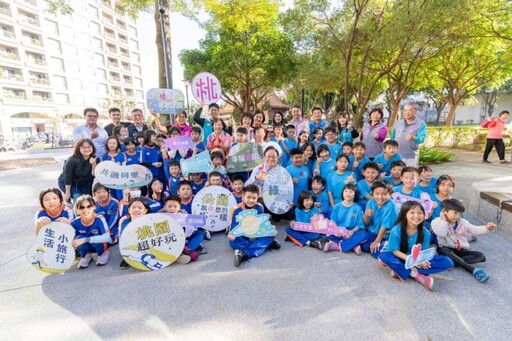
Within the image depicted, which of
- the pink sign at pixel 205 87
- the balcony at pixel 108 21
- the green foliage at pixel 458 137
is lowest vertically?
the green foliage at pixel 458 137

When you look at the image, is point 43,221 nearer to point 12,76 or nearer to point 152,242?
point 152,242

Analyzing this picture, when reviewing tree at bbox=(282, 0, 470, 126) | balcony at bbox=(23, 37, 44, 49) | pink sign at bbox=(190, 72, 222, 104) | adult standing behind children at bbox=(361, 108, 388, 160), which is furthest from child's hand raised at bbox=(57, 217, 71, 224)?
balcony at bbox=(23, 37, 44, 49)

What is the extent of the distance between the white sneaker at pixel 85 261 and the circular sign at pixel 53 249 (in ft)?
0.85

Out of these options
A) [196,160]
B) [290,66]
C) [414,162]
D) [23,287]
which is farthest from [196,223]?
[290,66]

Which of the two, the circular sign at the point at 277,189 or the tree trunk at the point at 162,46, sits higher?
the tree trunk at the point at 162,46

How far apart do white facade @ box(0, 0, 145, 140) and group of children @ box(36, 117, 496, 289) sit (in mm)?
28830

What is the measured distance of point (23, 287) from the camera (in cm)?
285

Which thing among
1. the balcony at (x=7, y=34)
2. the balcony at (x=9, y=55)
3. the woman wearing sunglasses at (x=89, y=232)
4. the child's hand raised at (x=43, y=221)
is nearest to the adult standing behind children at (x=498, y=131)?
the woman wearing sunglasses at (x=89, y=232)

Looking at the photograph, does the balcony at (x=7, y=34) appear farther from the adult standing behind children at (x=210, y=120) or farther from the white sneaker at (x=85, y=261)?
the white sneaker at (x=85, y=261)

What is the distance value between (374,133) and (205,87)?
330cm

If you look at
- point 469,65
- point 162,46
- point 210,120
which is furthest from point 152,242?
point 469,65

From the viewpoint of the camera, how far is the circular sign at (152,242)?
9.53 ft

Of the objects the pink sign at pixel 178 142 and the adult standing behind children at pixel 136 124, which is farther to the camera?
the adult standing behind children at pixel 136 124

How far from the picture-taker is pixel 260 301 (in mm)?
2482
